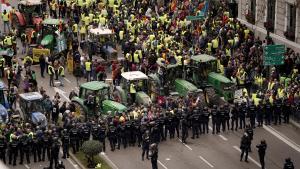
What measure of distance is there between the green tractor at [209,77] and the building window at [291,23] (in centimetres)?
875

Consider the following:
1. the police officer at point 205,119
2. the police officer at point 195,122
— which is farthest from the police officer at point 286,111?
the police officer at point 195,122

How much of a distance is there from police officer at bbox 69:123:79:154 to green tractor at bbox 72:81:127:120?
294cm

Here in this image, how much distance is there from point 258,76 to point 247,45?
5.97 m

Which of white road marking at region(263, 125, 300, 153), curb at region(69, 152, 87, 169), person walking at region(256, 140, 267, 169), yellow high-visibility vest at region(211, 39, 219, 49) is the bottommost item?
white road marking at region(263, 125, 300, 153)

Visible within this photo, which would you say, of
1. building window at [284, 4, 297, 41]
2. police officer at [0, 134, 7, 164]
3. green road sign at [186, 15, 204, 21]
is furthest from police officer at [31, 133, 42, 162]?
building window at [284, 4, 297, 41]

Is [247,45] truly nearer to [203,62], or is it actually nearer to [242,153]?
[203,62]

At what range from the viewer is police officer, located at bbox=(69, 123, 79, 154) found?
39.2 metres

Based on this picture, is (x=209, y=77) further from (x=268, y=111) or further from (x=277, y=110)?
(x=277, y=110)

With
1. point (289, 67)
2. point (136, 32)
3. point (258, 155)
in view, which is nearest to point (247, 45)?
point (289, 67)

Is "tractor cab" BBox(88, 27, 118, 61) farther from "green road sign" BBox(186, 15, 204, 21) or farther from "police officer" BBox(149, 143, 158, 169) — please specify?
"police officer" BBox(149, 143, 158, 169)

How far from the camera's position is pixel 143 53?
173 feet

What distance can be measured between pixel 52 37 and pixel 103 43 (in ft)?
11.7

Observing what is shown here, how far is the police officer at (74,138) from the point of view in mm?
39188

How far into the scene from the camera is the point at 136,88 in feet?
147
